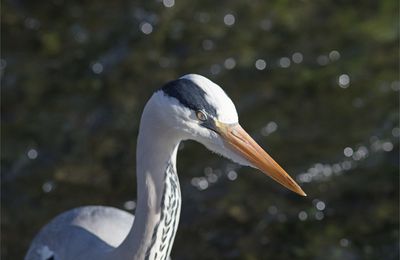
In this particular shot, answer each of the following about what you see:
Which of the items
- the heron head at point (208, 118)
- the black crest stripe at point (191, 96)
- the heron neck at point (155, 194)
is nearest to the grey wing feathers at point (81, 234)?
the heron neck at point (155, 194)

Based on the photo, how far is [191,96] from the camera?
3.74 metres

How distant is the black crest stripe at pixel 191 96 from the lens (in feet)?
12.3

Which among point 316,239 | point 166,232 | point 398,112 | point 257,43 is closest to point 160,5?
point 257,43

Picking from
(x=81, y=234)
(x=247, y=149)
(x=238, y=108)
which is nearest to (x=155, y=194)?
(x=247, y=149)

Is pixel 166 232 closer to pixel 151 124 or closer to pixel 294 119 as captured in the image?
pixel 151 124

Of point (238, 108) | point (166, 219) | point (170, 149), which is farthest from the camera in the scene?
point (238, 108)

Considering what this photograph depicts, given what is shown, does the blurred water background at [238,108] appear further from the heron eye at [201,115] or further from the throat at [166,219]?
the heron eye at [201,115]

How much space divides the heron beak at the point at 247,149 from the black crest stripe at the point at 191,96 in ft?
0.25

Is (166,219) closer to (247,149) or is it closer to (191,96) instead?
(247,149)

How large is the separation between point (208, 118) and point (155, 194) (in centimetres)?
47

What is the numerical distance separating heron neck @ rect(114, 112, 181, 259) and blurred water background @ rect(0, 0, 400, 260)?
1444 mm

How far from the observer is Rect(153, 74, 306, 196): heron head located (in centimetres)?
374

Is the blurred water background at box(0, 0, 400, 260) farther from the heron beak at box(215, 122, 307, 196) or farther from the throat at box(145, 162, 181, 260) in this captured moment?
the heron beak at box(215, 122, 307, 196)

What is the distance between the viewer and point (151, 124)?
3.89 m
